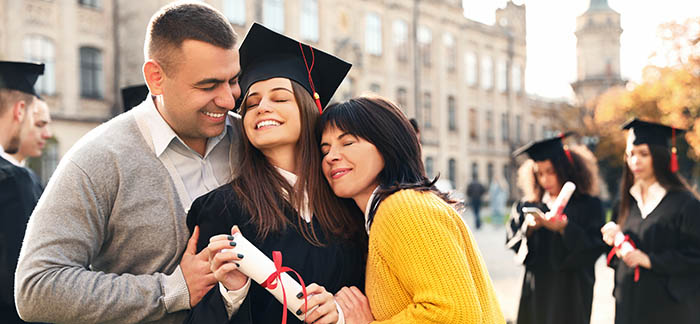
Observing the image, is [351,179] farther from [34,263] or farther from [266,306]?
[34,263]

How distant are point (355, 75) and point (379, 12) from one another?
4.47m

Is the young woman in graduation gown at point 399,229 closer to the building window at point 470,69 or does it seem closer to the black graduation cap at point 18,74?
the black graduation cap at point 18,74

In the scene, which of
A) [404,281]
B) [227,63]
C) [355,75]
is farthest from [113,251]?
[355,75]

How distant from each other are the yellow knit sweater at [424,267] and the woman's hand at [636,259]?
129 inches

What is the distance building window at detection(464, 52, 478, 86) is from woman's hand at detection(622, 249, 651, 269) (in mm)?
36993

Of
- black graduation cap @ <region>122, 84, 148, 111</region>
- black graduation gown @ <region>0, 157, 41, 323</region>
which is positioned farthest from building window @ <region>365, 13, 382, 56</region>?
black graduation gown @ <region>0, 157, 41, 323</region>

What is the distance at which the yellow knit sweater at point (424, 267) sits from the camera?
2514 mm

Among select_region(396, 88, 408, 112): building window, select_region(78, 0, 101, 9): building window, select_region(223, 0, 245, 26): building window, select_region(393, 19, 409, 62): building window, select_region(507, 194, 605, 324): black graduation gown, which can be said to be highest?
select_region(393, 19, 409, 62): building window

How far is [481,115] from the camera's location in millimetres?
43812

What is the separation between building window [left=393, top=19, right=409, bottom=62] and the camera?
35.5 metres

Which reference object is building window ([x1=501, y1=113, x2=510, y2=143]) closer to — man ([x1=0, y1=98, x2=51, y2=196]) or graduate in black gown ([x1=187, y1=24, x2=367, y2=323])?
man ([x1=0, y1=98, x2=51, y2=196])

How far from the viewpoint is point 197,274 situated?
8.51 ft

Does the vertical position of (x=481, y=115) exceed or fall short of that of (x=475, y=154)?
it exceeds it

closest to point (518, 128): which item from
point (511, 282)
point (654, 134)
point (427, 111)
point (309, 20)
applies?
point (427, 111)
